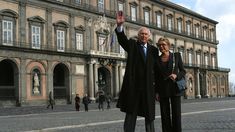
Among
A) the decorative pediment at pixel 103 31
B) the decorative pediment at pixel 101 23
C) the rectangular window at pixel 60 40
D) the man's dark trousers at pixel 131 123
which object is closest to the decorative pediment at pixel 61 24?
the rectangular window at pixel 60 40

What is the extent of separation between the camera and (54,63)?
4728cm

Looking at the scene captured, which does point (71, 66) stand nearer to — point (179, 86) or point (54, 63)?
point (54, 63)

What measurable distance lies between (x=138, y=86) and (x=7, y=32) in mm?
37401

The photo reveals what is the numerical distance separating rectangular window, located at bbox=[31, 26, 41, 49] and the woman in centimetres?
3880

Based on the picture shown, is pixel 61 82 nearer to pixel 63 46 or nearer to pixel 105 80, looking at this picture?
pixel 63 46

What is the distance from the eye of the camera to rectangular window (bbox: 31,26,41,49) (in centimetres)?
4553

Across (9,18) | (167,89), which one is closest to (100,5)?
(9,18)

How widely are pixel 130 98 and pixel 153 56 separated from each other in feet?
2.56

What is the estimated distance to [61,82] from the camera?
50031mm

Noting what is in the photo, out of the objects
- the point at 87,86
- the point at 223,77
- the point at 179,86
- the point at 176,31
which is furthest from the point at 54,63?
the point at 223,77

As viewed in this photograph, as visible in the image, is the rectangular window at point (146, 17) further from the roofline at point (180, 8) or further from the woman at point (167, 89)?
the woman at point (167, 89)

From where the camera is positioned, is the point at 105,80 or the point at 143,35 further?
the point at 105,80

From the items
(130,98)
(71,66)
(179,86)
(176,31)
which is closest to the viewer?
(130,98)

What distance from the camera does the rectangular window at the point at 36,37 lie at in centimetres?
4553
